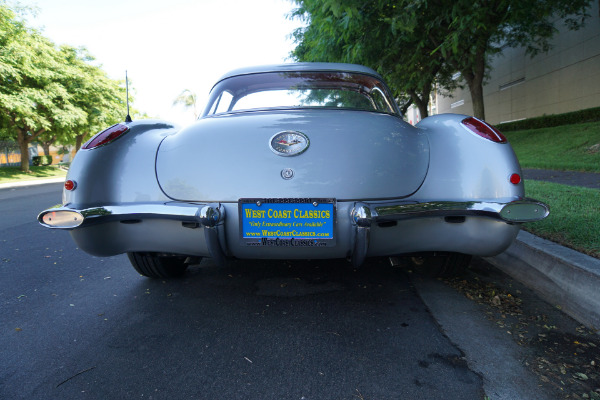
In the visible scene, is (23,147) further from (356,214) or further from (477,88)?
(356,214)

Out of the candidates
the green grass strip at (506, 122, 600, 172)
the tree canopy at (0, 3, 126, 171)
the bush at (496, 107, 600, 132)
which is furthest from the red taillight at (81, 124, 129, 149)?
the tree canopy at (0, 3, 126, 171)

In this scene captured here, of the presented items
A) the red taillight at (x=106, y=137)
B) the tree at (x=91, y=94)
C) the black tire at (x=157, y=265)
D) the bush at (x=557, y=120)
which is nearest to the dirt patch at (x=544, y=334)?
the black tire at (x=157, y=265)

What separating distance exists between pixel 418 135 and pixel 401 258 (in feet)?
2.50

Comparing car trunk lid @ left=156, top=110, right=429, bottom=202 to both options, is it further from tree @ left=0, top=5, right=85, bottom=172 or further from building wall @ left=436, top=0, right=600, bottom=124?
tree @ left=0, top=5, right=85, bottom=172

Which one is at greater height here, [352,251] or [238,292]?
[352,251]

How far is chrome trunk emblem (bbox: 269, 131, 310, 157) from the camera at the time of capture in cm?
209

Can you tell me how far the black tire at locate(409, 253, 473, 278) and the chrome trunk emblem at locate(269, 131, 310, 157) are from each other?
41.7 inches

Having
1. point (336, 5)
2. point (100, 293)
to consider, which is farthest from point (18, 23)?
point (100, 293)

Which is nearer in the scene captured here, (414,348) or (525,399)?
(525,399)

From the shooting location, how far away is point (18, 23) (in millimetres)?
19031

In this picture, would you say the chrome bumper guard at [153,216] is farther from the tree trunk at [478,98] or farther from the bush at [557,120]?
the bush at [557,120]

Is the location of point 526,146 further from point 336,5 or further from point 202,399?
point 202,399

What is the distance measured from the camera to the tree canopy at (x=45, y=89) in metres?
18.6

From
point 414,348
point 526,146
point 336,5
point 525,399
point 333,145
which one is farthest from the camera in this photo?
point 526,146
